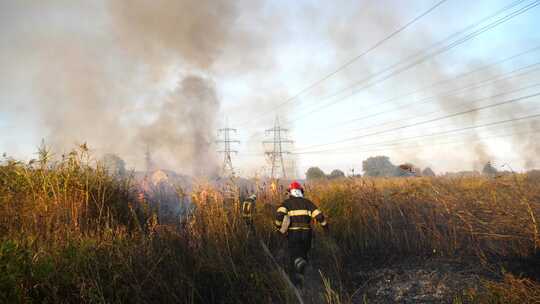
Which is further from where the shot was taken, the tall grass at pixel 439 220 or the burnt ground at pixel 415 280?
the tall grass at pixel 439 220

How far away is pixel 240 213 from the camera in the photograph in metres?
8.28

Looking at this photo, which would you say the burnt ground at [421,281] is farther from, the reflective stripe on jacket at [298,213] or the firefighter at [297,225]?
the reflective stripe on jacket at [298,213]

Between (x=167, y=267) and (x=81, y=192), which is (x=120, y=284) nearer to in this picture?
(x=167, y=267)

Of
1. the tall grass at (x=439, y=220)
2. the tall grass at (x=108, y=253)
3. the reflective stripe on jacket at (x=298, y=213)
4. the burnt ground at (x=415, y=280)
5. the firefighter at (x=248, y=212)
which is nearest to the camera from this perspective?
the tall grass at (x=108, y=253)

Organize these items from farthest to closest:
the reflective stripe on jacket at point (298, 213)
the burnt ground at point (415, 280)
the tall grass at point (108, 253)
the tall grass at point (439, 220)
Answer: the reflective stripe on jacket at point (298, 213) → the tall grass at point (439, 220) → the burnt ground at point (415, 280) → the tall grass at point (108, 253)

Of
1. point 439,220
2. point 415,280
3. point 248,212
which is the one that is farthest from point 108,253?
point 439,220

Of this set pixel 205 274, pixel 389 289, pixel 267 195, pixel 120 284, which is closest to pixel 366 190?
pixel 267 195

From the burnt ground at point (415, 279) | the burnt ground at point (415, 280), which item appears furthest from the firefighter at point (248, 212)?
the burnt ground at point (415, 280)

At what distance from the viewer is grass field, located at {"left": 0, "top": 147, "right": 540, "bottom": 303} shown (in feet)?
14.7

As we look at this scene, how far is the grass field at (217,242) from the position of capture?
449cm

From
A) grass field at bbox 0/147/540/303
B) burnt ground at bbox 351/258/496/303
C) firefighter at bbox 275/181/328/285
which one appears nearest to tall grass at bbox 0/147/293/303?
grass field at bbox 0/147/540/303

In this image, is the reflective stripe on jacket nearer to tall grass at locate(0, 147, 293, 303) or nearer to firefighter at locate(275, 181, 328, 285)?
firefighter at locate(275, 181, 328, 285)

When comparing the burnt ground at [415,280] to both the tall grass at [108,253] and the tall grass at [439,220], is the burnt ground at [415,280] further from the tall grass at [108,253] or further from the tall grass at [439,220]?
the tall grass at [108,253]

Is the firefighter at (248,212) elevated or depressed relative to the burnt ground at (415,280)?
elevated
